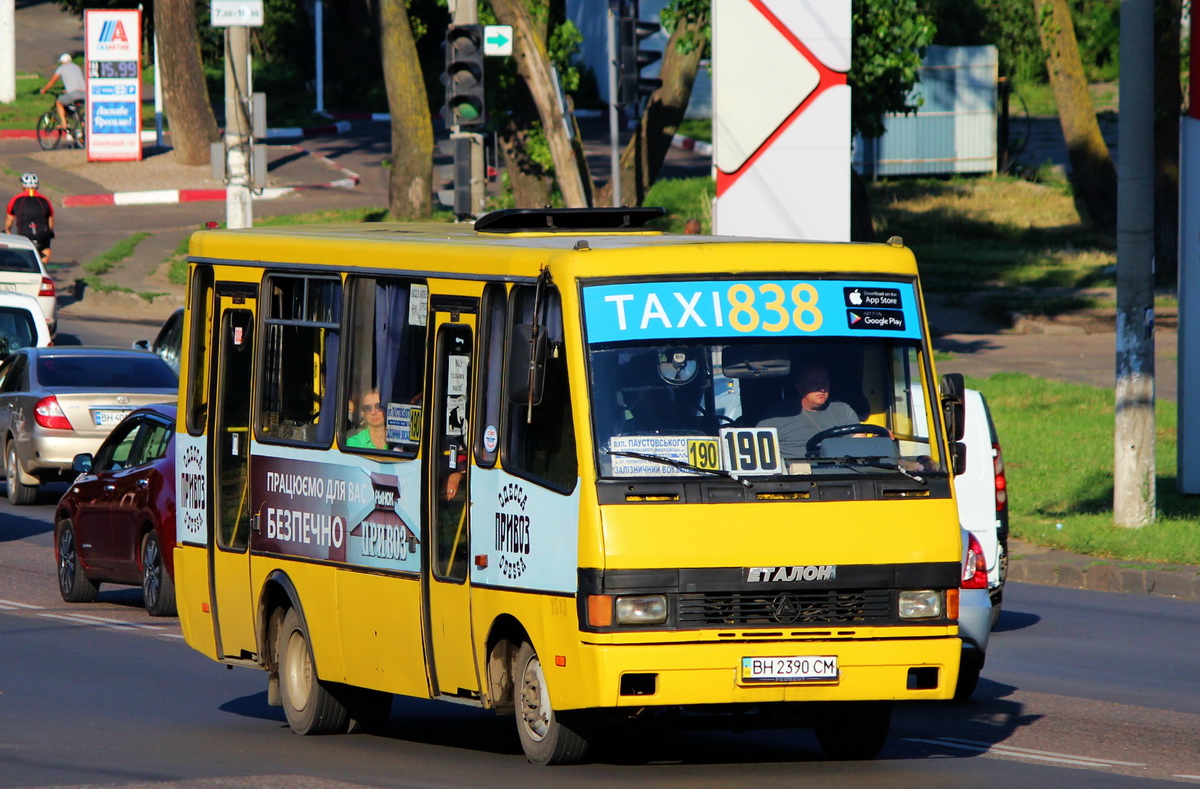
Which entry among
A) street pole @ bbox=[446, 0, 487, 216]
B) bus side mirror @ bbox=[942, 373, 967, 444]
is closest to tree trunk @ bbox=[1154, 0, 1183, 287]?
street pole @ bbox=[446, 0, 487, 216]

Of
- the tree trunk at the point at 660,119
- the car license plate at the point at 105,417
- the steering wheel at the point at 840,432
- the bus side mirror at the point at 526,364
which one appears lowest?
the car license plate at the point at 105,417

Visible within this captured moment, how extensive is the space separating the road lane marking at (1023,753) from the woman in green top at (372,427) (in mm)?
2842

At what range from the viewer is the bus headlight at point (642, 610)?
811 cm

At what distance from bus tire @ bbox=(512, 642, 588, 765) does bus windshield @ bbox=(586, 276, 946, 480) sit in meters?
0.95

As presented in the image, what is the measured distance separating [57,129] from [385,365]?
41.0 meters

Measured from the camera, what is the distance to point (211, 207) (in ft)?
143

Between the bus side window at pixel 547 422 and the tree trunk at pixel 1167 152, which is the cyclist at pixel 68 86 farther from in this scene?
the bus side window at pixel 547 422

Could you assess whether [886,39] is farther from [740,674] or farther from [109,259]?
[740,674]

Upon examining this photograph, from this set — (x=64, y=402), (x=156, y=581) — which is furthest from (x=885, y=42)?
(x=156, y=581)

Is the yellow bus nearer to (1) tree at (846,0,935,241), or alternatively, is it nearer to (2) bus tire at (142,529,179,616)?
(2) bus tire at (142,529,179,616)

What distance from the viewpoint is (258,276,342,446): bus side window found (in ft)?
33.0

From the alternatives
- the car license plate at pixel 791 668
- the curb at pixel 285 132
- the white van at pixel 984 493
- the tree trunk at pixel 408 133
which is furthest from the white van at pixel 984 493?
the curb at pixel 285 132

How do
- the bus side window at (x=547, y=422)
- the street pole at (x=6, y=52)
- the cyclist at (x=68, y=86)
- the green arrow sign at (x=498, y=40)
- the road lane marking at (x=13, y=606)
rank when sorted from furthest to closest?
1. the street pole at (x=6, y=52)
2. the cyclist at (x=68, y=86)
3. the green arrow sign at (x=498, y=40)
4. the road lane marking at (x=13, y=606)
5. the bus side window at (x=547, y=422)

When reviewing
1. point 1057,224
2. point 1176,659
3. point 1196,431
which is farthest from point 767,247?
point 1057,224
